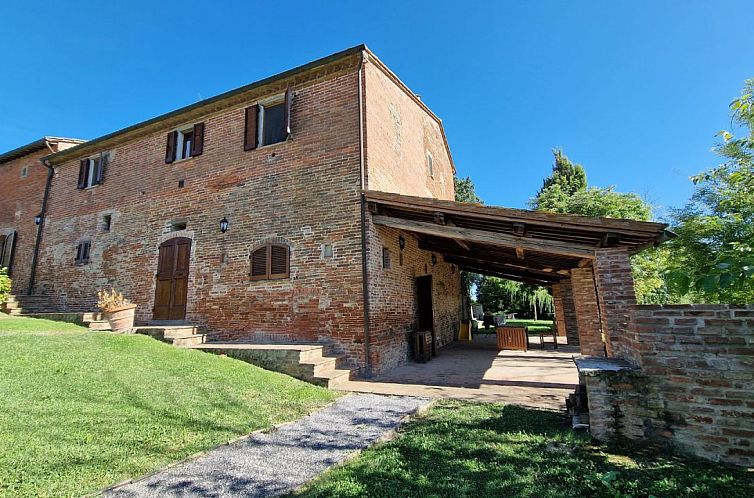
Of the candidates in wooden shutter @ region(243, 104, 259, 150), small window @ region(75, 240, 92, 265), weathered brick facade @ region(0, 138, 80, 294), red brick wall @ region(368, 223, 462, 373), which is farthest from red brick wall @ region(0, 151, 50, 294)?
red brick wall @ region(368, 223, 462, 373)

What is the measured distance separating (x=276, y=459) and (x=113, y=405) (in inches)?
91.3

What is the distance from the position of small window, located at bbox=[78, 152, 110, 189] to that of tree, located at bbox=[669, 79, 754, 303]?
14829 mm

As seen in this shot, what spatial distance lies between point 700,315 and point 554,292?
40.0ft

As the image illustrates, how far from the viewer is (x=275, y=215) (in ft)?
28.2

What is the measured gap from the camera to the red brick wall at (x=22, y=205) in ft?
41.8

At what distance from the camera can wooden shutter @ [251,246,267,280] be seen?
8.41 m

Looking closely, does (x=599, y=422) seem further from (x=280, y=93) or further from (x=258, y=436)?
(x=280, y=93)

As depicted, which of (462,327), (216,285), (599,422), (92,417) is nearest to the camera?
(599,422)

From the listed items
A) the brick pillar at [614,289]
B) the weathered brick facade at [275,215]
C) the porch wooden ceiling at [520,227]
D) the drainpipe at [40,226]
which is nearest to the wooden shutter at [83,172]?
the weathered brick facade at [275,215]

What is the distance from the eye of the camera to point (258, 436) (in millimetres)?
3787

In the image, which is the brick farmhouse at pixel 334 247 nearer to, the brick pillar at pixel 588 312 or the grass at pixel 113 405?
the brick pillar at pixel 588 312

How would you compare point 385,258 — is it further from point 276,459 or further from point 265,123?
point 276,459

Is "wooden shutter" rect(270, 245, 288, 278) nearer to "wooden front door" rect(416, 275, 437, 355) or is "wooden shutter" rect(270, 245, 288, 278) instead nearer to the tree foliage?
"wooden front door" rect(416, 275, 437, 355)

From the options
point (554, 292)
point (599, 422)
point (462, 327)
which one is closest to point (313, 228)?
point (599, 422)
